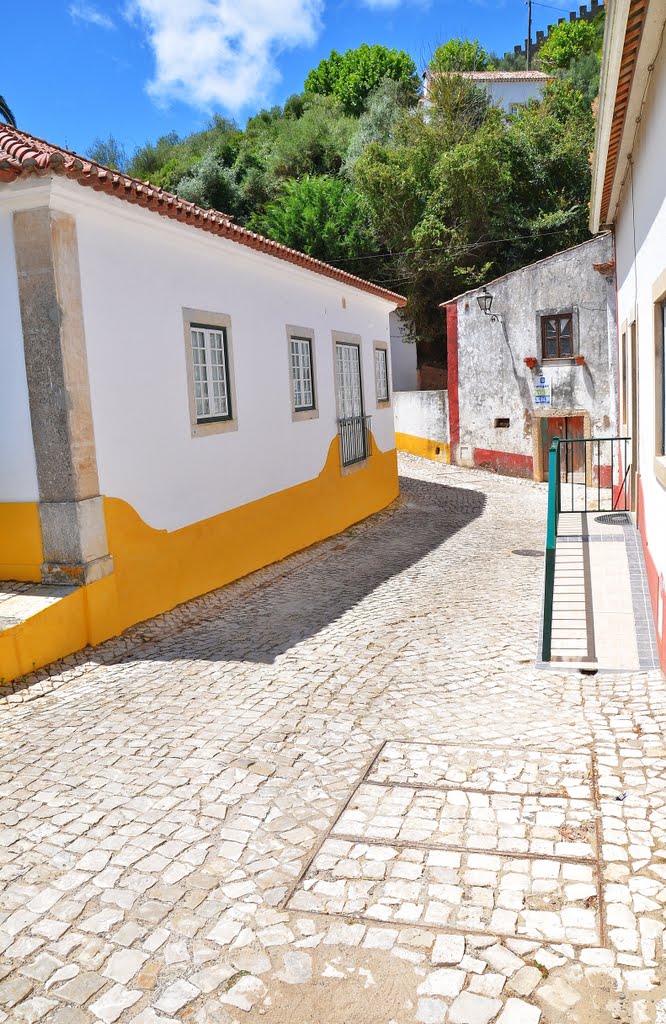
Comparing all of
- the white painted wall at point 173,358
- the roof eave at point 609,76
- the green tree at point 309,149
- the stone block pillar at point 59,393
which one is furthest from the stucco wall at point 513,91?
the stone block pillar at point 59,393

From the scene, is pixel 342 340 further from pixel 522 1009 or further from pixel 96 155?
pixel 96 155

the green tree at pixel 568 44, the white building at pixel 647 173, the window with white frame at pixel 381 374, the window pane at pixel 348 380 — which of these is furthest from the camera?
the green tree at pixel 568 44

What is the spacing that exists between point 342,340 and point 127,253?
237 inches

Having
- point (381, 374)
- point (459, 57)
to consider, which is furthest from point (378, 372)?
point (459, 57)

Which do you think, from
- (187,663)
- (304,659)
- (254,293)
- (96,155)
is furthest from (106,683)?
(96,155)

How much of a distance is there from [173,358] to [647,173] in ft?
14.3

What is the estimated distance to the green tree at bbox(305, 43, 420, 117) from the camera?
40.0 meters

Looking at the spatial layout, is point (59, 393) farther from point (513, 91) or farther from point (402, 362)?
point (513, 91)

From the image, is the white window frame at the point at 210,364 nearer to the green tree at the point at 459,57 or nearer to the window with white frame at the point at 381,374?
the window with white frame at the point at 381,374

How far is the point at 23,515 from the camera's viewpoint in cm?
662

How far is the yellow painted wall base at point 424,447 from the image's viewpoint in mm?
19906

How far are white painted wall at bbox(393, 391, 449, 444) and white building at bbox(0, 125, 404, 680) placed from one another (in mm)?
9500

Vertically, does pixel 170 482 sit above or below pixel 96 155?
below

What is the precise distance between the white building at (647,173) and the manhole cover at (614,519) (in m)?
1.49
